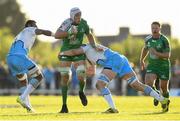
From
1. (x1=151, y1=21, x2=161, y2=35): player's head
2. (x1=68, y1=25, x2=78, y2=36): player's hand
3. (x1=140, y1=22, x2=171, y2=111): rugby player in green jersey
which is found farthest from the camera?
(x1=140, y1=22, x2=171, y2=111): rugby player in green jersey

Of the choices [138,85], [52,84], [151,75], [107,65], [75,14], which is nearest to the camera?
[107,65]

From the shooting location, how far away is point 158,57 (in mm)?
22766

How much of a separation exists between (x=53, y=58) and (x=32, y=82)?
8624 cm

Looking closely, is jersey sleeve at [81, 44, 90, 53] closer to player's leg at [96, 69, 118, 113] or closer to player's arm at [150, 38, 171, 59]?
player's leg at [96, 69, 118, 113]

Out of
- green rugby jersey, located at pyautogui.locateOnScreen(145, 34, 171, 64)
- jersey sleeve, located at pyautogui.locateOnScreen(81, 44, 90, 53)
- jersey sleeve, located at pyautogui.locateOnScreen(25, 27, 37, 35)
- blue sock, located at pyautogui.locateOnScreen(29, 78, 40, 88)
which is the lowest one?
blue sock, located at pyautogui.locateOnScreen(29, 78, 40, 88)

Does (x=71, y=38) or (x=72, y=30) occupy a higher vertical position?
(x=72, y=30)

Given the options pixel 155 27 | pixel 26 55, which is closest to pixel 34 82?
pixel 26 55

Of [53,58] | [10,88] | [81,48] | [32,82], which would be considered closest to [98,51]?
[81,48]

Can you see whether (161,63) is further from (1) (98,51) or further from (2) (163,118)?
(2) (163,118)

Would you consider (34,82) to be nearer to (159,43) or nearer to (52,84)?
(159,43)

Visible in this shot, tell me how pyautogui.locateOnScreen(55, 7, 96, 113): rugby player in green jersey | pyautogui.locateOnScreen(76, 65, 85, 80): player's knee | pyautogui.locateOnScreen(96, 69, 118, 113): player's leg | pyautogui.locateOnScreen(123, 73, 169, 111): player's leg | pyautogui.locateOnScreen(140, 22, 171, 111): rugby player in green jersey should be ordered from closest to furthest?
pyautogui.locateOnScreen(96, 69, 118, 113): player's leg
pyautogui.locateOnScreen(123, 73, 169, 111): player's leg
pyautogui.locateOnScreen(55, 7, 96, 113): rugby player in green jersey
pyautogui.locateOnScreen(140, 22, 171, 111): rugby player in green jersey
pyautogui.locateOnScreen(76, 65, 85, 80): player's knee

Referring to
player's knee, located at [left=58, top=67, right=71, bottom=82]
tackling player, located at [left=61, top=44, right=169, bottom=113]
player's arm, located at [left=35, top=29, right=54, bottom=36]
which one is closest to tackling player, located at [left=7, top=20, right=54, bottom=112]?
player's arm, located at [left=35, top=29, right=54, bottom=36]

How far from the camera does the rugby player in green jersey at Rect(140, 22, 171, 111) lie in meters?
22.2

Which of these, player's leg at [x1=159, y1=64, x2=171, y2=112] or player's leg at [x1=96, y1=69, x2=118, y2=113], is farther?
player's leg at [x1=159, y1=64, x2=171, y2=112]
